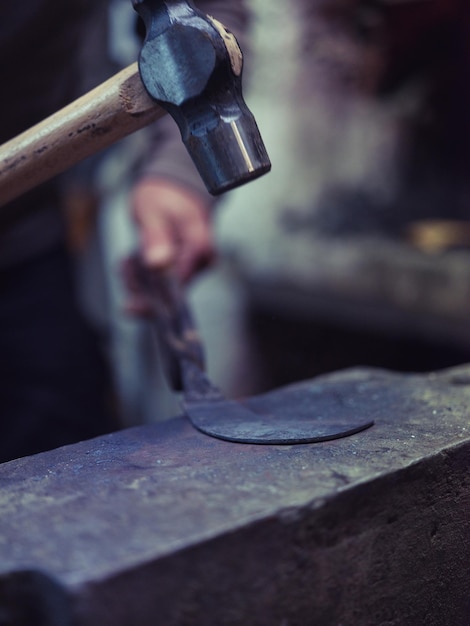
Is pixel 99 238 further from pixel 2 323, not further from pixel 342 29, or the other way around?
pixel 2 323

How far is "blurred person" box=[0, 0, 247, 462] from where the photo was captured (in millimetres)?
1416

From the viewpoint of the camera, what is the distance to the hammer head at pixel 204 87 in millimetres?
741

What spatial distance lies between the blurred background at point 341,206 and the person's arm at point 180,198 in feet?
2.15

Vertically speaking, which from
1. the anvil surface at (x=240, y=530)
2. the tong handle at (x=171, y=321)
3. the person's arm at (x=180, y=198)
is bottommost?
the anvil surface at (x=240, y=530)

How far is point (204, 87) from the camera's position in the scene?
744mm

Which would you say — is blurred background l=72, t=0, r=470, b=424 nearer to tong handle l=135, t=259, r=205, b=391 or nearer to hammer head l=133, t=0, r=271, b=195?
tong handle l=135, t=259, r=205, b=391

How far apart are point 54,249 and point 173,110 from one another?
976mm

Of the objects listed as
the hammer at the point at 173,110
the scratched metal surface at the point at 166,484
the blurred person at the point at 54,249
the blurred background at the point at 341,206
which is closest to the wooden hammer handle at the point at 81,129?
the hammer at the point at 173,110

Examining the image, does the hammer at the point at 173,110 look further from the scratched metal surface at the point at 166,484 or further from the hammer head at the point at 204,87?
the scratched metal surface at the point at 166,484

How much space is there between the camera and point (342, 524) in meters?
0.67

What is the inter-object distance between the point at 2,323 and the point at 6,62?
22.0 inches

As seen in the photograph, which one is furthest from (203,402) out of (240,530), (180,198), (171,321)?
(180,198)

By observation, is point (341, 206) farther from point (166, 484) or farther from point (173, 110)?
point (166, 484)

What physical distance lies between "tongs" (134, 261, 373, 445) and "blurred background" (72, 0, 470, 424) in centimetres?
118
